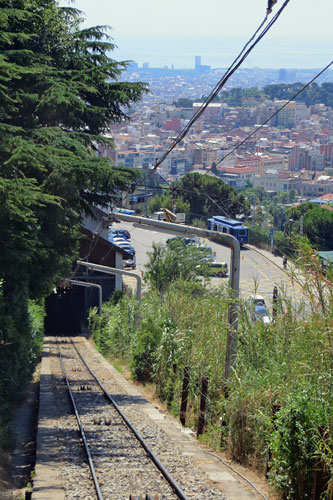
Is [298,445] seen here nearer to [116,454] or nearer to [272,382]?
[272,382]

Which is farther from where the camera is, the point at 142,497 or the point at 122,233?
the point at 122,233

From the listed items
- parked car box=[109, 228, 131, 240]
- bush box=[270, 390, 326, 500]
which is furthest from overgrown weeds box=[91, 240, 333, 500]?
parked car box=[109, 228, 131, 240]

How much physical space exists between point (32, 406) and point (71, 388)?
247 centimetres

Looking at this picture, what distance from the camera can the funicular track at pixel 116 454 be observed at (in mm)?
8695

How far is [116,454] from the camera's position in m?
10.6

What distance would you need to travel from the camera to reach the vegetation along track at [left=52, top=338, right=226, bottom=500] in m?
8.64

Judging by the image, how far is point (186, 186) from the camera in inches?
2630

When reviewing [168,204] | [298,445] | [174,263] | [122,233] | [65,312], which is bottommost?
[298,445]

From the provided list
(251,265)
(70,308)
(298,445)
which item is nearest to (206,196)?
(251,265)

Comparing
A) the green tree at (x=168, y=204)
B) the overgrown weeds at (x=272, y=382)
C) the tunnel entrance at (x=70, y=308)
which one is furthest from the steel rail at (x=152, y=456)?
the green tree at (x=168, y=204)

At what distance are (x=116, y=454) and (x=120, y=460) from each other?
0.38 m

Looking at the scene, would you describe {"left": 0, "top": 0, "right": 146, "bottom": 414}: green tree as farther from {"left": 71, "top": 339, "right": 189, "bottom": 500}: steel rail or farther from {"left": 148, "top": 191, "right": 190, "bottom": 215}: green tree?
{"left": 148, "top": 191, "right": 190, "bottom": 215}: green tree

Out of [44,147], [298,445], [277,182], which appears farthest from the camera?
[277,182]

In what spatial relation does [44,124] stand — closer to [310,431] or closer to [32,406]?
[32,406]
